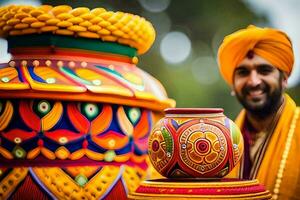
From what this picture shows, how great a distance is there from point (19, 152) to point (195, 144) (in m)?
0.67

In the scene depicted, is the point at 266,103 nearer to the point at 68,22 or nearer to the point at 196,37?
the point at 68,22

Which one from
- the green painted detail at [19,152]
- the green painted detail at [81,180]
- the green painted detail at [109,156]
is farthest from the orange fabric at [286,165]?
the green painted detail at [19,152]

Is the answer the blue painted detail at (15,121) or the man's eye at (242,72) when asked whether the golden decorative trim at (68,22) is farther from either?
the man's eye at (242,72)

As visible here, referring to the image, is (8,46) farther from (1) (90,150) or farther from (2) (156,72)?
(2) (156,72)

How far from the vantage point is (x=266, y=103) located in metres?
3.59

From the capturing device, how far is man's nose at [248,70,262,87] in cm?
357

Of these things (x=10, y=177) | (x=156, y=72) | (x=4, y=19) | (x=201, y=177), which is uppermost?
(x=4, y=19)

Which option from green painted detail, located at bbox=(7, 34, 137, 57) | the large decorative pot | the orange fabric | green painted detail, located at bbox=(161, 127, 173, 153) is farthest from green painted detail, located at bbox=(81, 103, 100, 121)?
the orange fabric

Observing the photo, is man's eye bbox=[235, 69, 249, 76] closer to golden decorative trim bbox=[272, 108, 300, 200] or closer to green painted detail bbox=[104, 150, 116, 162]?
golden decorative trim bbox=[272, 108, 300, 200]

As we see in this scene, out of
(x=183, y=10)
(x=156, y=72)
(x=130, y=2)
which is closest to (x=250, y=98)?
(x=156, y=72)

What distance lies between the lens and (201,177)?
2.57m

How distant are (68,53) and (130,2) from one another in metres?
9.66

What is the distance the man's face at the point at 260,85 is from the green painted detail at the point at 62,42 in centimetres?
80

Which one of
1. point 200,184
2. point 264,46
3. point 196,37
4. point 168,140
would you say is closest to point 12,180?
point 168,140
